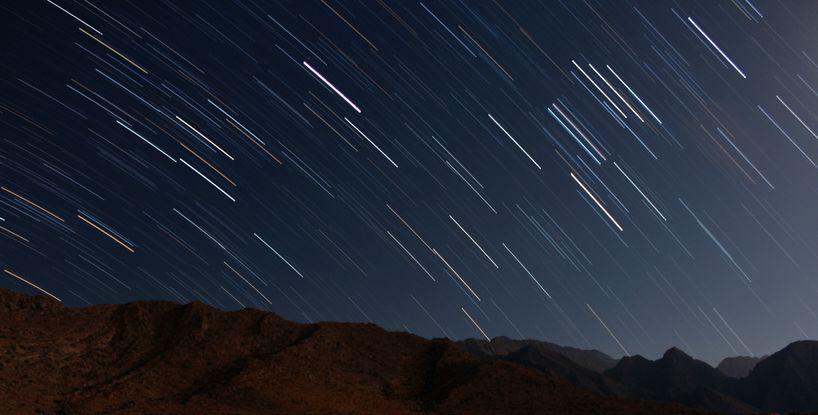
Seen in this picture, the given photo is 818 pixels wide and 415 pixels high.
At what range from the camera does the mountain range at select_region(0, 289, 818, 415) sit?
126 ft

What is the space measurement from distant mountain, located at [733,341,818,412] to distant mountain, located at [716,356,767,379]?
6169cm

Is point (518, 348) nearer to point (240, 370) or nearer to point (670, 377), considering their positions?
point (670, 377)

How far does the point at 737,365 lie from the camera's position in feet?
586

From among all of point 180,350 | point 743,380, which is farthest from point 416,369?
point 743,380

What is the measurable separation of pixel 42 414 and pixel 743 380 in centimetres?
12525

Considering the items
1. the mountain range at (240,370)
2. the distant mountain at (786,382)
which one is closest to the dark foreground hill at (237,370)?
the mountain range at (240,370)

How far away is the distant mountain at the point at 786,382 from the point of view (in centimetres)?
10294

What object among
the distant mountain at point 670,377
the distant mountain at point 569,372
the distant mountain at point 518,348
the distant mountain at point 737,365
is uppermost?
the distant mountain at point 518,348

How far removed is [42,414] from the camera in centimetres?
3428

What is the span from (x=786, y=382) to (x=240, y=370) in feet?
353

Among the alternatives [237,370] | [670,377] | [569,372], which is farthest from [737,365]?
[237,370]

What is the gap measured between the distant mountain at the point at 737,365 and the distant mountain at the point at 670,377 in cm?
5836

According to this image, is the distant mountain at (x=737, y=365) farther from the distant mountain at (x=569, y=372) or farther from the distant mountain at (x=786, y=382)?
the distant mountain at (x=569, y=372)

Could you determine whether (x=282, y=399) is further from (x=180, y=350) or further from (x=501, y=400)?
(x=501, y=400)
